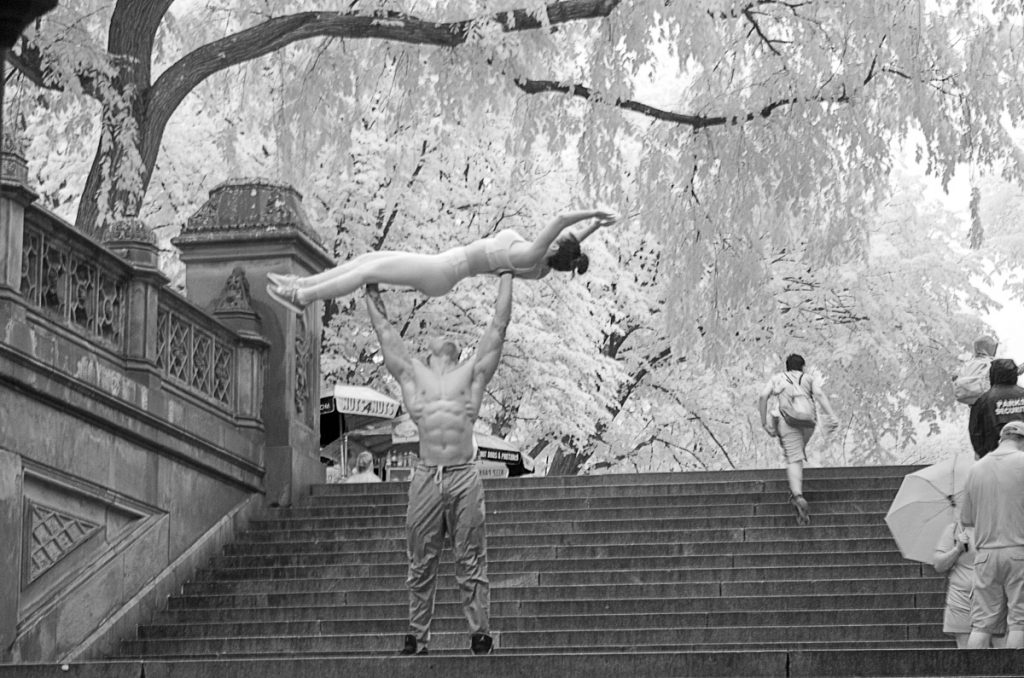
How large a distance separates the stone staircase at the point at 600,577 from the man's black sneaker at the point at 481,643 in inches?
56.0

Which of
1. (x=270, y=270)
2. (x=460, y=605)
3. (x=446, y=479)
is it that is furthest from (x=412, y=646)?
(x=270, y=270)

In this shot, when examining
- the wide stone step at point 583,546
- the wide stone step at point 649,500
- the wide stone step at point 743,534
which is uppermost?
the wide stone step at point 649,500

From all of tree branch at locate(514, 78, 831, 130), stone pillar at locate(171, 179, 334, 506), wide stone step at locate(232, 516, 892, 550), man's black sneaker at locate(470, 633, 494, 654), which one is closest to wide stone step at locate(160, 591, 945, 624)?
wide stone step at locate(232, 516, 892, 550)

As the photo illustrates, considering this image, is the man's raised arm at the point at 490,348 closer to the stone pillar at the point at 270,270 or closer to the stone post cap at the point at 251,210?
the stone pillar at the point at 270,270

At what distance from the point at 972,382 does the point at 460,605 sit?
14.5ft

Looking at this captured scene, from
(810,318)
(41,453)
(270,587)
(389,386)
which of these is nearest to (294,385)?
(270,587)

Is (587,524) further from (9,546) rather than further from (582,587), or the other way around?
(9,546)

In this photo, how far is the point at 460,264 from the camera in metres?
10.8

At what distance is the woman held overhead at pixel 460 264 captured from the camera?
10.5 metres

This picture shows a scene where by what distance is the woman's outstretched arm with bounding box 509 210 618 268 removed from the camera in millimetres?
10406

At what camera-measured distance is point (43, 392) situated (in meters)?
12.9

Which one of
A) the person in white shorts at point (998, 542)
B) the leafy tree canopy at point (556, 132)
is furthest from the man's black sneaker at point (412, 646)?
the leafy tree canopy at point (556, 132)

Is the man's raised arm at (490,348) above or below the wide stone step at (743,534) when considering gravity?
above

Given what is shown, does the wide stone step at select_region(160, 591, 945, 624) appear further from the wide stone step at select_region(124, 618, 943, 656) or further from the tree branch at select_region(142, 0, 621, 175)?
the tree branch at select_region(142, 0, 621, 175)
